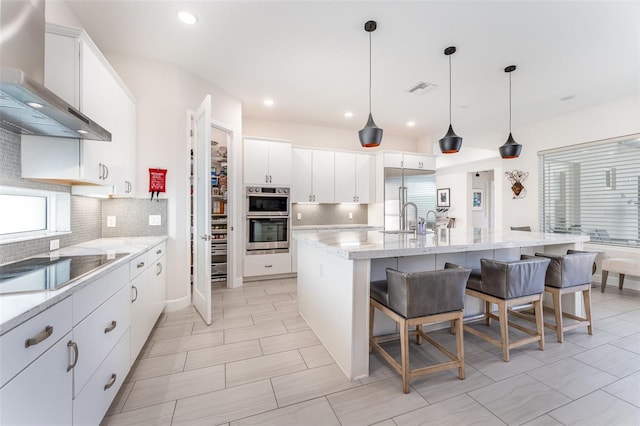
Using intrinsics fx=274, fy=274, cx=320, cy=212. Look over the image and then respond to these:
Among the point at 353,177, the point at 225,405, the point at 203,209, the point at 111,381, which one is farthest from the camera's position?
the point at 353,177

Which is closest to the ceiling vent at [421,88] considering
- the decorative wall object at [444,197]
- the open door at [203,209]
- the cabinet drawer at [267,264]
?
the open door at [203,209]

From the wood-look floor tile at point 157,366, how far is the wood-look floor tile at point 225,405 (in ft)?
1.32

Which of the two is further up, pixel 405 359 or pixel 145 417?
pixel 405 359

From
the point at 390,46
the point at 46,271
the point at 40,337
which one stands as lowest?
the point at 40,337

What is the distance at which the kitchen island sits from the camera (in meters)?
1.90

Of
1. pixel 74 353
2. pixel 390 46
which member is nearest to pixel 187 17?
pixel 390 46

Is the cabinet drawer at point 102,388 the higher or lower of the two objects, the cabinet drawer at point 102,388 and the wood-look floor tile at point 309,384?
the higher

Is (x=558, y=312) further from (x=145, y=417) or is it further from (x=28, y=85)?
(x=28, y=85)

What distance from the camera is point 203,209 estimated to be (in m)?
2.95

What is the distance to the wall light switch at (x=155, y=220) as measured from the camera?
3.06 m

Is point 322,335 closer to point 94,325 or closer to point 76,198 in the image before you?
point 94,325

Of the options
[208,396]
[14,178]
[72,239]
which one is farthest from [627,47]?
[72,239]

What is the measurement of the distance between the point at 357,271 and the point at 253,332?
1398mm

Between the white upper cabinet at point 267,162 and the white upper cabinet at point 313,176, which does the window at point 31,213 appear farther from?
the white upper cabinet at point 313,176
